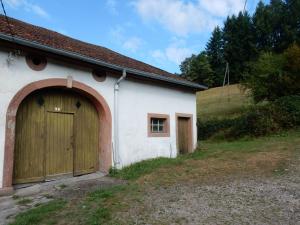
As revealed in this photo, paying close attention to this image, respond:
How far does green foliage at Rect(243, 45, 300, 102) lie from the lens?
792 inches

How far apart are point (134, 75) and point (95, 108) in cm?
183

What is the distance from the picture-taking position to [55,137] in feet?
26.6

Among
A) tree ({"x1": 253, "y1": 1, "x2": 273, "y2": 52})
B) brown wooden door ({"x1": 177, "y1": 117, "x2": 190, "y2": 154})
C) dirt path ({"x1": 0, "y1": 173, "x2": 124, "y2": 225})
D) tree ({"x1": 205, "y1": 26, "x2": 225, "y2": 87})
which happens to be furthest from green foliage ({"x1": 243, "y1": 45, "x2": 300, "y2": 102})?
tree ({"x1": 205, "y1": 26, "x2": 225, "y2": 87})

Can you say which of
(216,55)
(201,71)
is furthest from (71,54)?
(216,55)

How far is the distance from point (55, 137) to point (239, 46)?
163 ft

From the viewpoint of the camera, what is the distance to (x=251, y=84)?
77.7ft

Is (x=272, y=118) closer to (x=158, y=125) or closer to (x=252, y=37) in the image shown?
(x=158, y=125)

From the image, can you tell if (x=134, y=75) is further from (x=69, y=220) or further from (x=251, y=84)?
(x=251, y=84)

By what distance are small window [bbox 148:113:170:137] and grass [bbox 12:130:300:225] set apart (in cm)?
107

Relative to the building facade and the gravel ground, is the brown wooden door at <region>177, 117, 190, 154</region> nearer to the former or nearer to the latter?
the building facade

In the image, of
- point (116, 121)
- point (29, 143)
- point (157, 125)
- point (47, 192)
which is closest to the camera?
point (47, 192)

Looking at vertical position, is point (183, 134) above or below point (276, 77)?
below

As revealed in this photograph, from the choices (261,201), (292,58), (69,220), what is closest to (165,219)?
(69,220)

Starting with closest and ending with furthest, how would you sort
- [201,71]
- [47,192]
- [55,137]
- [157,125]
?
[47,192] → [55,137] → [157,125] → [201,71]
